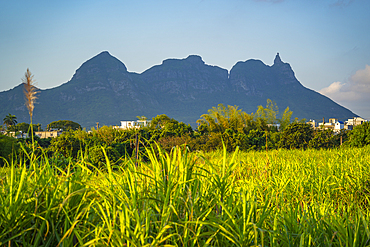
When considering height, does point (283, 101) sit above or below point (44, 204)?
above

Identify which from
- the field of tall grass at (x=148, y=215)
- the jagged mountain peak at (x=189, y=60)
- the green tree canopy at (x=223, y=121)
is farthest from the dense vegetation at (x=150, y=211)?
the jagged mountain peak at (x=189, y=60)

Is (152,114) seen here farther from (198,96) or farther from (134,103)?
(198,96)

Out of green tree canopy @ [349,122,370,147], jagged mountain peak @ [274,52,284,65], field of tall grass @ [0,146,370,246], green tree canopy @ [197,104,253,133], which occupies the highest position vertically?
jagged mountain peak @ [274,52,284,65]

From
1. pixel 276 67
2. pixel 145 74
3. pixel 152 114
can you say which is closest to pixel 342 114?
pixel 276 67

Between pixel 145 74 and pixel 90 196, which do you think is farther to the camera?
pixel 145 74

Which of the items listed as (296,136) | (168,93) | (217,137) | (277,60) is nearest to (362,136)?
(296,136)

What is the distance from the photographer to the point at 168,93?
441 ft

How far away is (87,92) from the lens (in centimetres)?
11081

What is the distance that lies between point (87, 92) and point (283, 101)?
3562 inches

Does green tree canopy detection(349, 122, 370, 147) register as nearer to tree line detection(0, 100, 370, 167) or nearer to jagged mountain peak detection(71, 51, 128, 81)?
tree line detection(0, 100, 370, 167)

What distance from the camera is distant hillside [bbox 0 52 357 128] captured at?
9325 cm

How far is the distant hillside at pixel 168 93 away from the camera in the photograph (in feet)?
306

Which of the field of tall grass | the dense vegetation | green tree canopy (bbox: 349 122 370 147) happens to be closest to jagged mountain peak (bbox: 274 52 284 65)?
green tree canopy (bbox: 349 122 370 147)

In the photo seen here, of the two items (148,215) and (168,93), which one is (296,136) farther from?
(168,93)
